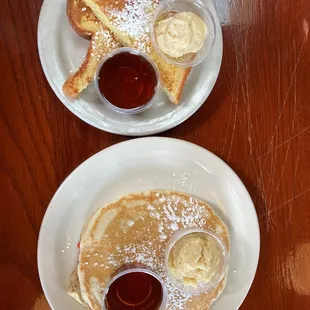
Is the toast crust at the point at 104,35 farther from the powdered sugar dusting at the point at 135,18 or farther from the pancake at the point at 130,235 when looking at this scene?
the pancake at the point at 130,235

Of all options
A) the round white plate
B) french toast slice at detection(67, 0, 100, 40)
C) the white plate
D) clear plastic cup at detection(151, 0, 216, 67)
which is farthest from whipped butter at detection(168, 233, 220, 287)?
french toast slice at detection(67, 0, 100, 40)

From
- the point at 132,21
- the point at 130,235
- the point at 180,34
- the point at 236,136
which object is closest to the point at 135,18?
the point at 132,21

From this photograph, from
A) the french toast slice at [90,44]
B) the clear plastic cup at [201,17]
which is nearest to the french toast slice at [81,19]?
the french toast slice at [90,44]

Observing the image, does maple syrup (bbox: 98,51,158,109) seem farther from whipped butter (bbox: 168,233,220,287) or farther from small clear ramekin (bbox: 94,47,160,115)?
whipped butter (bbox: 168,233,220,287)

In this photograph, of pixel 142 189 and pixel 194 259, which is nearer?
pixel 194 259

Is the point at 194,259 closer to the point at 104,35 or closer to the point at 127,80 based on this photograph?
the point at 127,80

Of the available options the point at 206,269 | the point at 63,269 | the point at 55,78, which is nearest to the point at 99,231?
the point at 63,269
